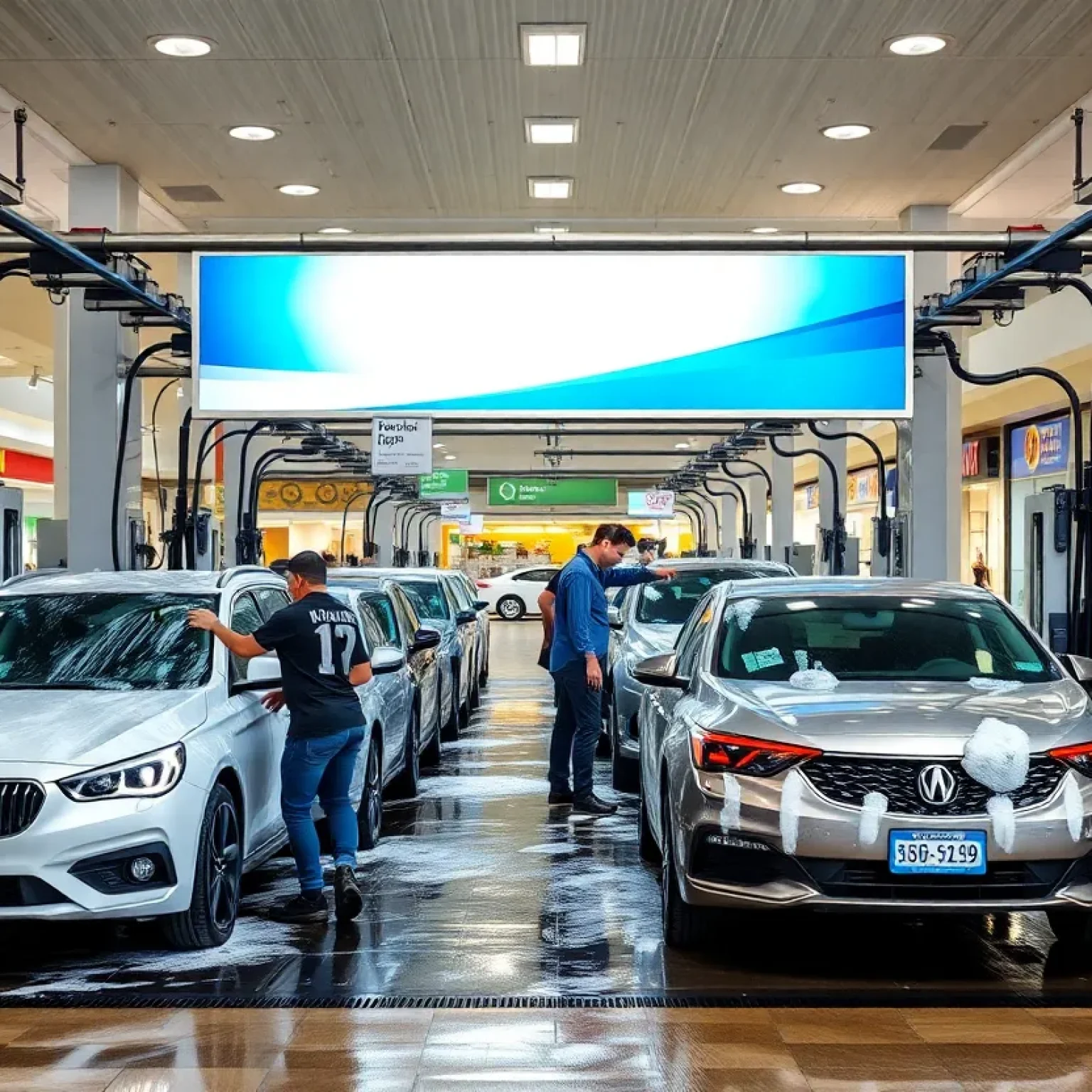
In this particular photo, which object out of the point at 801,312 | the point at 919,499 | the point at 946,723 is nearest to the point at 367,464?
the point at 919,499

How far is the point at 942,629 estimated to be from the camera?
737cm

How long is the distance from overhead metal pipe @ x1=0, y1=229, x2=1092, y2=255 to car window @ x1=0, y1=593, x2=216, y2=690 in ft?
11.5

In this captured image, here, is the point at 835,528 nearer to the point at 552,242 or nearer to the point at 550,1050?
the point at 552,242

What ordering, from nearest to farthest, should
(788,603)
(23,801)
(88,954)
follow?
(23,801)
(88,954)
(788,603)

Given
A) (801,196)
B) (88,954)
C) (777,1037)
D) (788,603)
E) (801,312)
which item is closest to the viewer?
(777,1037)

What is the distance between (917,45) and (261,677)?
Result: 17.6ft

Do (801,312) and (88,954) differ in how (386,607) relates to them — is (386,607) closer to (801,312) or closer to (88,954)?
(801,312)

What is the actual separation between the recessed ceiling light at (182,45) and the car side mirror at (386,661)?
3.72 metres

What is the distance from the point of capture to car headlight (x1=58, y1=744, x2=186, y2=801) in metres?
6.10

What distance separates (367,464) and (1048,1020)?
790 inches

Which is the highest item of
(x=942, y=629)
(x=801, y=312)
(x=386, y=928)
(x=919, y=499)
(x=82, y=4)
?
(x=82, y=4)

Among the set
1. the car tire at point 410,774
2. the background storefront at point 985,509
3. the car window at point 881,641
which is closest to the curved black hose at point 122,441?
the car tire at point 410,774

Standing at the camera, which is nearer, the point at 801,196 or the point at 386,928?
the point at 386,928

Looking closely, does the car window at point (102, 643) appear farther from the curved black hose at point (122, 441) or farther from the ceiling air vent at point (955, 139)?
the ceiling air vent at point (955, 139)
